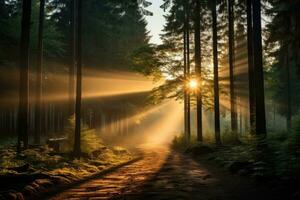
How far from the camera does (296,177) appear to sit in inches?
358

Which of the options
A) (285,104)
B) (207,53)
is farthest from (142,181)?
(285,104)

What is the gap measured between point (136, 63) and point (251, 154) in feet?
84.6

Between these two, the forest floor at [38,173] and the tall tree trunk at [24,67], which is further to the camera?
the tall tree trunk at [24,67]

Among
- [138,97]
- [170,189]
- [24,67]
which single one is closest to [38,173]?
[170,189]

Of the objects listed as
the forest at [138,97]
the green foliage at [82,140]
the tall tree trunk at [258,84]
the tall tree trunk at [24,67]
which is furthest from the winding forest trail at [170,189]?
the green foliage at [82,140]

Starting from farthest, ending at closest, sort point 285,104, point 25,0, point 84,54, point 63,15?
1. point 285,104
2. point 84,54
3. point 63,15
4. point 25,0

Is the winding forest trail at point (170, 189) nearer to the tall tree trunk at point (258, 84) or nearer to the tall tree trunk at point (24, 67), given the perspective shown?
the tall tree trunk at point (258, 84)

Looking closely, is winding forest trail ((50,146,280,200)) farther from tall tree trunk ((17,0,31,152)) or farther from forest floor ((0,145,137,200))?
tall tree trunk ((17,0,31,152))

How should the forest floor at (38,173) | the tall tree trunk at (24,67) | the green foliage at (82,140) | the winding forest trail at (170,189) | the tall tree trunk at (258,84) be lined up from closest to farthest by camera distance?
the winding forest trail at (170,189)
the forest floor at (38,173)
the tall tree trunk at (258,84)
the tall tree trunk at (24,67)
the green foliage at (82,140)

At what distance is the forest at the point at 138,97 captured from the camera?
1033 centimetres

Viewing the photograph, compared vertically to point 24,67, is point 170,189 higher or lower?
lower

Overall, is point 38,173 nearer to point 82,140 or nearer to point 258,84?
point 258,84

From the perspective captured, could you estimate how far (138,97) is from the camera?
50.8 metres

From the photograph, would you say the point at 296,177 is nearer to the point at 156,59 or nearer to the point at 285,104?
the point at 156,59
